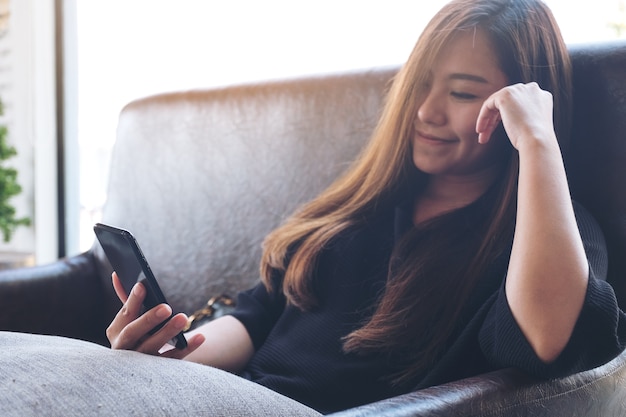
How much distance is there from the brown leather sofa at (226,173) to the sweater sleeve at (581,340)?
0.89ft

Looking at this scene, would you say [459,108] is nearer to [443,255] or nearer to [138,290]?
[443,255]

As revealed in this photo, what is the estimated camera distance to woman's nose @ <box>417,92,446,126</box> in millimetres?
1084

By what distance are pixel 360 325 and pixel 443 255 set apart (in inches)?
6.0

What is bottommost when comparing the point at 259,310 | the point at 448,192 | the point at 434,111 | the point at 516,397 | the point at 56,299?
the point at 56,299

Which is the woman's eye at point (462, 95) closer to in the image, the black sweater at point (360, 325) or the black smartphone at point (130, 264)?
the black sweater at point (360, 325)

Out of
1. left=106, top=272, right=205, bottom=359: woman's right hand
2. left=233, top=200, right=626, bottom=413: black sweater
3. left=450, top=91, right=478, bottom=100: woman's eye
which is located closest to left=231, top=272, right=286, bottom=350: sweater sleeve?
left=233, top=200, right=626, bottom=413: black sweater

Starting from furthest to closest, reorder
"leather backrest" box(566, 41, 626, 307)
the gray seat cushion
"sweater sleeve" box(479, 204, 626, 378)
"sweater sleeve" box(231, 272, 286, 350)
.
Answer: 1. "sweater sleeve" box(231, 272, 286, 350)
2. "leather backrest" box(566, 41, 626, 307)
3. "sweater sleeve" box(479, 204, 626, 378)
4. the gray seat cushion

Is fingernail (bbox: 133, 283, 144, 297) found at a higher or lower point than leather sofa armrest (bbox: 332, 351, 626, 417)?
higher

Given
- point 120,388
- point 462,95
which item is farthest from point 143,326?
point 462,95

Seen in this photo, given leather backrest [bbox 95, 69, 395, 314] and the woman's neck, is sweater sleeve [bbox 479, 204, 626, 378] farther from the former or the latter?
leather backrest [bbox 95, 69, 395, 314]

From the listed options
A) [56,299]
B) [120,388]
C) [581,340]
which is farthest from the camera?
[56,299]

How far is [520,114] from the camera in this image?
91cm

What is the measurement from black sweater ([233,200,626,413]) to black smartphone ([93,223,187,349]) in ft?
0.70

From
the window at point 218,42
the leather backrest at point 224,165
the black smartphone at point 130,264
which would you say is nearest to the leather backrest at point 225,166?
the leather backrest at point 224,165
